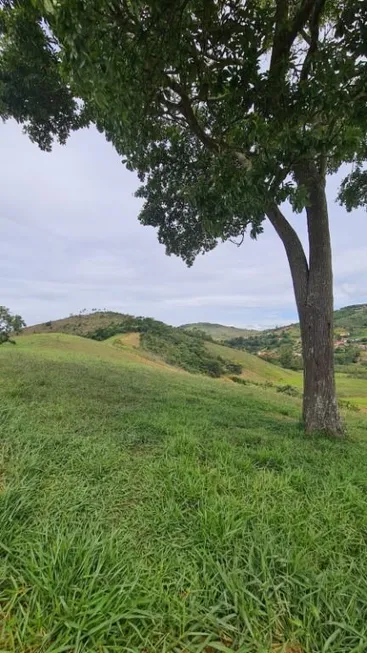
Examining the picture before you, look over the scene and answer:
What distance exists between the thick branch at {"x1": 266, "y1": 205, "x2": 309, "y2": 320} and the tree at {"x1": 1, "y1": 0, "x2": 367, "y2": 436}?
0.8 inches

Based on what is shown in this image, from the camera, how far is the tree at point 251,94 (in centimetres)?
342

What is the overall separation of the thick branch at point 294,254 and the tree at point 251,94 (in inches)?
0.8

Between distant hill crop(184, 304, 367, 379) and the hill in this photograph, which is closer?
distant hill crop(184, 304, 367, 379)

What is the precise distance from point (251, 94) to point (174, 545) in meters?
5.00

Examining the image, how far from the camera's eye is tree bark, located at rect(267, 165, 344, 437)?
545 cm

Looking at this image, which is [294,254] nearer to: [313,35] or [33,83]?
[313,35]

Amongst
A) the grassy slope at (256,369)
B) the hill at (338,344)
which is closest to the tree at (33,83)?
the grassy slope at (256,369)

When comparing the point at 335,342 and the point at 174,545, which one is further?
the point at 335,342

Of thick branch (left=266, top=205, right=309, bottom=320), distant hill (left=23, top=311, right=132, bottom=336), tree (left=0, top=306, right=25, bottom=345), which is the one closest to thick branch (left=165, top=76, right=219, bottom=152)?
thick branch (left=266, top=205, right=309, bottom=320)

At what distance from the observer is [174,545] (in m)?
2.24

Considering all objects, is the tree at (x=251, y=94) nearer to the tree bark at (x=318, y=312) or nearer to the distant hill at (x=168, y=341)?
the tree bark at (x=318, y=312)

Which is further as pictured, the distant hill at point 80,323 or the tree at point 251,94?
the distant hill at point 80,323

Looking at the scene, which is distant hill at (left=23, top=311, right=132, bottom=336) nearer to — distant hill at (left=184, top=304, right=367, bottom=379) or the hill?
distant hill at (left=184, top=304, right=367, bottom=379)

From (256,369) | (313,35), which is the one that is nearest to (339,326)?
(256,369)
